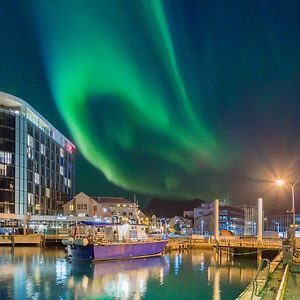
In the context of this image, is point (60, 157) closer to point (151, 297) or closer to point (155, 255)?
point (155, 255)

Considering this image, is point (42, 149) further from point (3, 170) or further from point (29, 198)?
point (3, 170)

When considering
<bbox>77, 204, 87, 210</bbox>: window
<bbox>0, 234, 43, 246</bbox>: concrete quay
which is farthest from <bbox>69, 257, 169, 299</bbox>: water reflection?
<bbox>77, 204, 87, 210</bbox>: window

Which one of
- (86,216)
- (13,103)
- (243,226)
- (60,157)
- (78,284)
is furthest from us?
(243,226)

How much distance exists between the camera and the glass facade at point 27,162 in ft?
380

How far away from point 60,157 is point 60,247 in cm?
6353

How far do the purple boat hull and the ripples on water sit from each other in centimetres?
143

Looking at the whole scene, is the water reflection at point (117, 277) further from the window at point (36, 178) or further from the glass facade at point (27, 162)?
the window at point (36, 178)

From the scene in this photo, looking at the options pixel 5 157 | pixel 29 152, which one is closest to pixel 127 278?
pixel 5 157

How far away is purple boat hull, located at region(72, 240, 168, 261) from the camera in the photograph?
2362 inches

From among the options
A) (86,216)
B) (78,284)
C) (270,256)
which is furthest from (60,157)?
(78,284)

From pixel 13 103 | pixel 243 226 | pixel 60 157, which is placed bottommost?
pixel 243 226

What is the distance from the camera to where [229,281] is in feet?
148

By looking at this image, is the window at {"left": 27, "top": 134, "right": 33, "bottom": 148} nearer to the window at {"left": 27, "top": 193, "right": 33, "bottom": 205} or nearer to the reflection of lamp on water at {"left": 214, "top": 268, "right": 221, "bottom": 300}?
the window at {"left": 27, "top": 193, "right": 33, "bottom": 205}

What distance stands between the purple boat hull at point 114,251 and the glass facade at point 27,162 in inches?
2178
